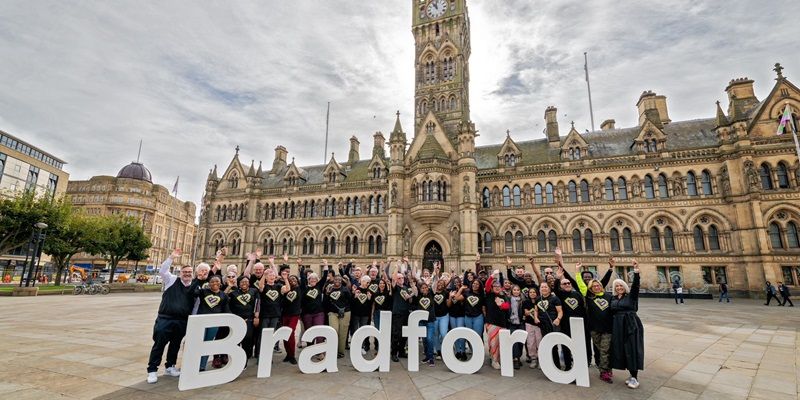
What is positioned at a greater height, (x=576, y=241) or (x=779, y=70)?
(x=779, y=70)

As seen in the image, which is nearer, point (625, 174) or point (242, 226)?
point (625, 174)

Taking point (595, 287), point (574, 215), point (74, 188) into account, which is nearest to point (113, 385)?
point (595, 287)

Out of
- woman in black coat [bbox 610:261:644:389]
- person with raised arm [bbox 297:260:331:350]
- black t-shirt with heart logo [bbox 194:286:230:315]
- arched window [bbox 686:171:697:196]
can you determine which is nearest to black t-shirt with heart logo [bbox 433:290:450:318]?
person with raised arm [bbox 297:260:331:350]

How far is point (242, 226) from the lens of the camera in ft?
127

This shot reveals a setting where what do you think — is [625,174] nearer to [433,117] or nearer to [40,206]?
[433,117]

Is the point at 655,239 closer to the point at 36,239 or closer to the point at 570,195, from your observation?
the point at 570,195

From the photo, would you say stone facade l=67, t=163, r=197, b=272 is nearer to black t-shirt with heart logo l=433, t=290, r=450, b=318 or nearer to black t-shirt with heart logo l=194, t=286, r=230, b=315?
black t-shirt with heart logo l=194, t=286, r=230, b=315

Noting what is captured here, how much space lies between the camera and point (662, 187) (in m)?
26.7

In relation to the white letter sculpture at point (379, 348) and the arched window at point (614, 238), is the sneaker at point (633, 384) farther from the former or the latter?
the arched window at point (614, 238)

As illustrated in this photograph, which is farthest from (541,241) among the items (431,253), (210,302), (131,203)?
(131,203)

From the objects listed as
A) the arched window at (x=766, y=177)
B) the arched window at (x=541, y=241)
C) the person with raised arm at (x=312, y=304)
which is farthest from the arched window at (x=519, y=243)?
the person with raised arm at (x=312, y=304)

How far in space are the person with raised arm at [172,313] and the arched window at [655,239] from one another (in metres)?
30.7

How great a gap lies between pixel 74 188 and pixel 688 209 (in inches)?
3815

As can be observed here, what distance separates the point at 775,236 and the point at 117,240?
55760 millimetres
